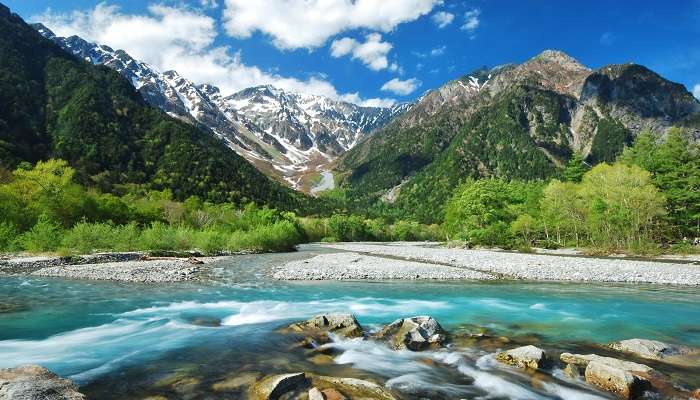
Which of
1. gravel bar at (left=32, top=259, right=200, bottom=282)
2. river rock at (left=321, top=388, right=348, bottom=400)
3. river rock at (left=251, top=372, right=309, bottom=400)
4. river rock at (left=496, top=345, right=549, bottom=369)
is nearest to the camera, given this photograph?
river rock at (left=321, top=388, right=348, bottom=400)

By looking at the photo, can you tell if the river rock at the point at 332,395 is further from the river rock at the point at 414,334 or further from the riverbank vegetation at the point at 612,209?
the riverbank vegetation at the point at 612,209

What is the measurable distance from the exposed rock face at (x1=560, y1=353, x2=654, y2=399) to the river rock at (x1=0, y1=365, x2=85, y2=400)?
11.2 meters

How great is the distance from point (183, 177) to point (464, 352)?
188 meters

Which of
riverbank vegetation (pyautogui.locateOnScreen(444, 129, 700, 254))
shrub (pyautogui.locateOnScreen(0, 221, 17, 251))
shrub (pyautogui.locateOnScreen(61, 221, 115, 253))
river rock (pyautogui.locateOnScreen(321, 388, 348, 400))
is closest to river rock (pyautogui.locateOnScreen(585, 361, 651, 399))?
river rock (pyautogui.locateOnScreen(321, 388, 348, 400))

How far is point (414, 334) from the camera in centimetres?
1366

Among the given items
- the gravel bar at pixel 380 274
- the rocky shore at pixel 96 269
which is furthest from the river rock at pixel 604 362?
the rocky shore at pixel 96 269

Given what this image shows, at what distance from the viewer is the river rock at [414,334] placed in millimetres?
13258

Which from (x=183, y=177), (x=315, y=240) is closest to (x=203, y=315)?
(x=315, y=240)

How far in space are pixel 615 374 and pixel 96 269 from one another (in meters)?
36.7

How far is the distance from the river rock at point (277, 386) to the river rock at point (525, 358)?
5883 mm

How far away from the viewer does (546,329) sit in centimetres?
1631

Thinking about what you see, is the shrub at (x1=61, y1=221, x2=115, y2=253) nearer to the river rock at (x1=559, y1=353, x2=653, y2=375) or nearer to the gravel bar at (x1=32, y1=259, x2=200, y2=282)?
the gravel bar at (x1=32, y1=259, x2=200, y2=282)

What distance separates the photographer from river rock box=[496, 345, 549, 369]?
1110 centimetres

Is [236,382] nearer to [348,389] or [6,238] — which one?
[348,389]
